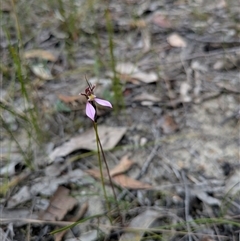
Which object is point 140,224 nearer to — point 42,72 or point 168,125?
point 168,125

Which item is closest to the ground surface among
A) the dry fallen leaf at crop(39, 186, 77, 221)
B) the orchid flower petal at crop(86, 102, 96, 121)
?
the dry fallen leaf at crop(39, 186, 77, 221)

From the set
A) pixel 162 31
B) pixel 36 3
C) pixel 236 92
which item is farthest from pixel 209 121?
pixel 36 3

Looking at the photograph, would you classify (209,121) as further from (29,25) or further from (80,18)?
(29,25)

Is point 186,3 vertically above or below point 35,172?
above

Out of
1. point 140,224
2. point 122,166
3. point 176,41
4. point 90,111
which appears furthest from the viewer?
point 176,41

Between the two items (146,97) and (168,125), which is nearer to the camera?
(168,125)

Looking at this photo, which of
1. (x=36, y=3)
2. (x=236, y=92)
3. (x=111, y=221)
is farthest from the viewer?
(x=36, y=3)

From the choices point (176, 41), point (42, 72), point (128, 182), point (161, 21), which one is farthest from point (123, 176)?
point (161, 21)

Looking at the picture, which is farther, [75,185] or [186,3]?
[186,3]
